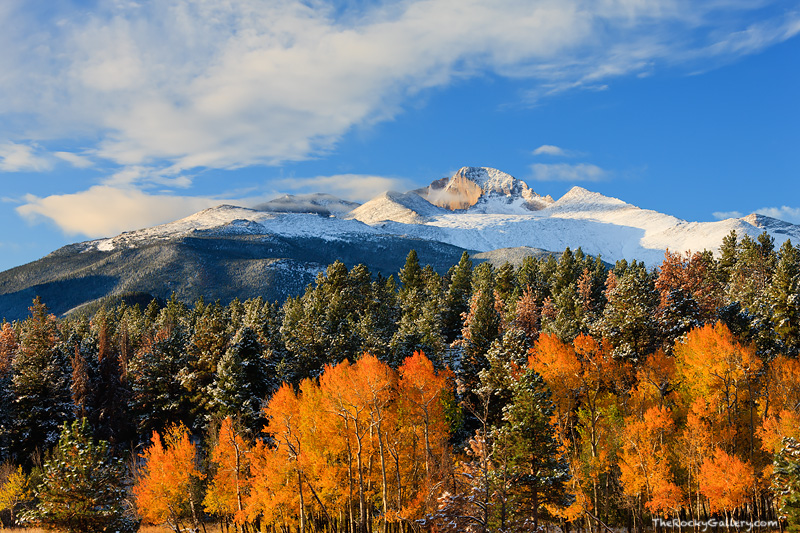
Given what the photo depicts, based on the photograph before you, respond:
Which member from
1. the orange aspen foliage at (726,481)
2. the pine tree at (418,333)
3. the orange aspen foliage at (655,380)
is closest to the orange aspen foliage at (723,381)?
the orange aspen foliage at (655,380)

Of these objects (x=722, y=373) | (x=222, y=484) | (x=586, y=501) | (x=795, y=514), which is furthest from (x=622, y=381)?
(x=222, y=484)

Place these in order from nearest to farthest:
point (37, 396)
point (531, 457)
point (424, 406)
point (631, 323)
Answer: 1. point (531, 457)
2. point (424, 406)
3. point (37, 396)
4. point (631, 323)

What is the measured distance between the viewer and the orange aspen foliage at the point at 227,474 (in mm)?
55081

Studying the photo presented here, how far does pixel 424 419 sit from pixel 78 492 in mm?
29160

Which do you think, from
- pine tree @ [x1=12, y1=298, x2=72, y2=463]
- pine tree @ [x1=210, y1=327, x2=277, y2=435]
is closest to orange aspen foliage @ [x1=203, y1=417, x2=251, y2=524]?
pine tree @ [x1=210, y1=327, x2=277, y2=435]

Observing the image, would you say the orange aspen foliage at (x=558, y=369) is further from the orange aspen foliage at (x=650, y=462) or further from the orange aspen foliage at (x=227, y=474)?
the orange aspen foliage at (x=227, y=474)

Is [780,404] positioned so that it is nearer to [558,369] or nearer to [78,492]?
[558,369]

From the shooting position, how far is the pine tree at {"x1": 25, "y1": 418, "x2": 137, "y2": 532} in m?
41.3

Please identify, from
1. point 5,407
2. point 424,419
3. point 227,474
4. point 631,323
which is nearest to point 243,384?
point 227,474

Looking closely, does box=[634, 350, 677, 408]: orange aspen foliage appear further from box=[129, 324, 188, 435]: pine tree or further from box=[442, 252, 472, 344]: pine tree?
box=[129, 324, 188, 435]: pine tree

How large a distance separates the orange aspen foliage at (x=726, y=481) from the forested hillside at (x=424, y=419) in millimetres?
139

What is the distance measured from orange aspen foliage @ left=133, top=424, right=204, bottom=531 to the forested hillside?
20cm

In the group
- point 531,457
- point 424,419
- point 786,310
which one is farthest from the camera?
point 786,310

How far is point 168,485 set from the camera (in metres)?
55.2
